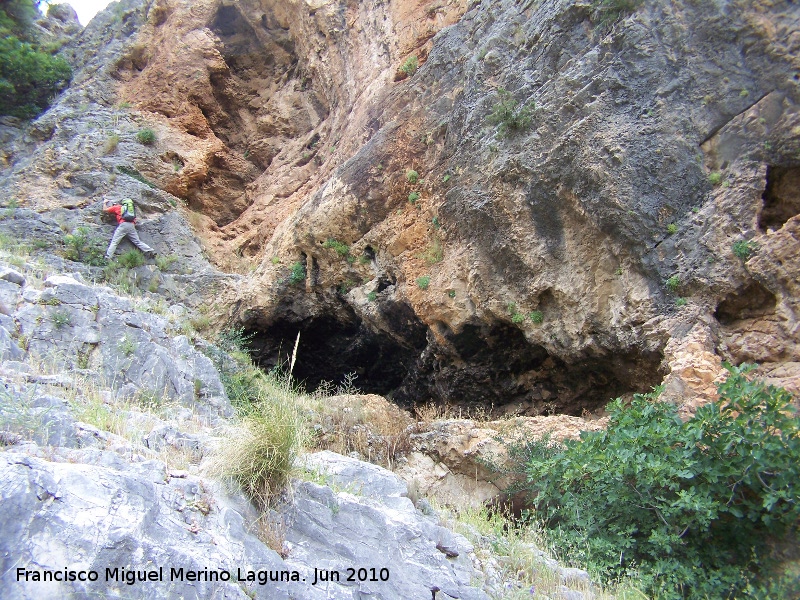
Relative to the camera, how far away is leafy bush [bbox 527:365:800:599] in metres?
4.47

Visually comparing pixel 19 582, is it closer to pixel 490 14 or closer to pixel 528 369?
pixel 528 369

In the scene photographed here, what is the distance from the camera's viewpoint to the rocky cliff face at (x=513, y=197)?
20.1 feet

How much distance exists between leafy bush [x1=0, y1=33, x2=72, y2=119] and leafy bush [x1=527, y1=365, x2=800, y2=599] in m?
17.2

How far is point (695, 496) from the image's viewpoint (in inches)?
179

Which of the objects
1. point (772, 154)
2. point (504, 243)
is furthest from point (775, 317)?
point (504, 243)

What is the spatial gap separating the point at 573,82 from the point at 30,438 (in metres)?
6.65

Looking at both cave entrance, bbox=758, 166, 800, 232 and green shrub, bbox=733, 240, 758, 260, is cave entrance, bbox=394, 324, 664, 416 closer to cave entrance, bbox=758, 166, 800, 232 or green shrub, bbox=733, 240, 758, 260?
green shrub, bbox=733, 240, 758, 260

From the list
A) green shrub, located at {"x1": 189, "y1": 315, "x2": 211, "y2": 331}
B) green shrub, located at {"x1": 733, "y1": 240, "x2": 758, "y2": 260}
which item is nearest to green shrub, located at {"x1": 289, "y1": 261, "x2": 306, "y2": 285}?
green shrub, located at {"x1": 189, "y1": 315, "x2": 211, "y2": 331}

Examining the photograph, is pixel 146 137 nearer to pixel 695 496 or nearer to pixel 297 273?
pixel 297 273

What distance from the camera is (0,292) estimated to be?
7574mm

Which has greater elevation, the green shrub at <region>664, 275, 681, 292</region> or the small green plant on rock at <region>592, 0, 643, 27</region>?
the small green plant on rock at <region>592, 0, 643, 27</region>

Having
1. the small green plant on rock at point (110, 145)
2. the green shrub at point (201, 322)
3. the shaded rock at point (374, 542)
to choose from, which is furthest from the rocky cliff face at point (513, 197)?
the shaded rock at point (374, 542)

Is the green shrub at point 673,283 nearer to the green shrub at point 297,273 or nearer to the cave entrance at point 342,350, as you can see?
the cave entrance at point 342,350

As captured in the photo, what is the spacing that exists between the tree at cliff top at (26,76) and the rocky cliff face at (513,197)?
2.93 m
